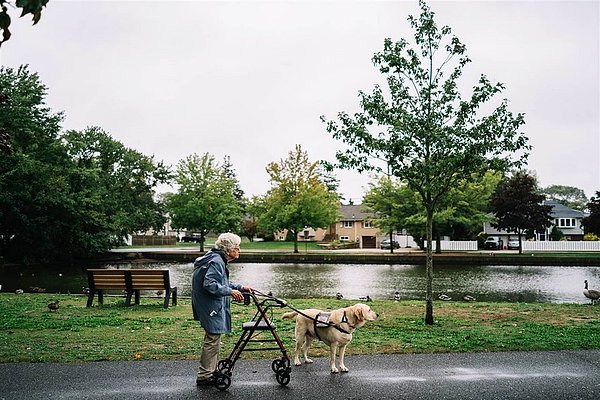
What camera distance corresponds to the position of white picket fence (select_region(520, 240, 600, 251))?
58.6 metres

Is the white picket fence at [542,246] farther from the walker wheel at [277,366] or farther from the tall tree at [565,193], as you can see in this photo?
the tall tree at [565,193]

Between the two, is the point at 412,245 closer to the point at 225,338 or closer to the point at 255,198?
the point at 255,198

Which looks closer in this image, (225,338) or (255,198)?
(225,338)

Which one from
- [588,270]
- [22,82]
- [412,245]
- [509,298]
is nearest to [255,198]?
[412,245]

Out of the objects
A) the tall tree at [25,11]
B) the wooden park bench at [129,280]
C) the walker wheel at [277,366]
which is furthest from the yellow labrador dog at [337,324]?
the wooden park bench at [129,280]

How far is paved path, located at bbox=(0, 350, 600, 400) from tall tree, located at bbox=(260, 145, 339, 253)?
158 ft

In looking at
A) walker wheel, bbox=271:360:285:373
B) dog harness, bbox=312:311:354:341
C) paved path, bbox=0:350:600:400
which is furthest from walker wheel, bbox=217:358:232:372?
dog harness, bbox=312:311:354:341

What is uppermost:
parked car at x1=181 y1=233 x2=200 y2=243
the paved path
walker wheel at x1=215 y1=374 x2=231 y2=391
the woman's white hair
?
the woman's white hair

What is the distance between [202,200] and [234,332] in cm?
4858

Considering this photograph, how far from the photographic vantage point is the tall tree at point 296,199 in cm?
5734

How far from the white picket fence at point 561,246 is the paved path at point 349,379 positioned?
56468mm

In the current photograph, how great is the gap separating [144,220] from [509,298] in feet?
A: 164

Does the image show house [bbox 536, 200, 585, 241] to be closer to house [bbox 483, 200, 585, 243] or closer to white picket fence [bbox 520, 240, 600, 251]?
house [bbox 483, 200, 585, 243]

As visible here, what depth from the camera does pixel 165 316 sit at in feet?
41.9
